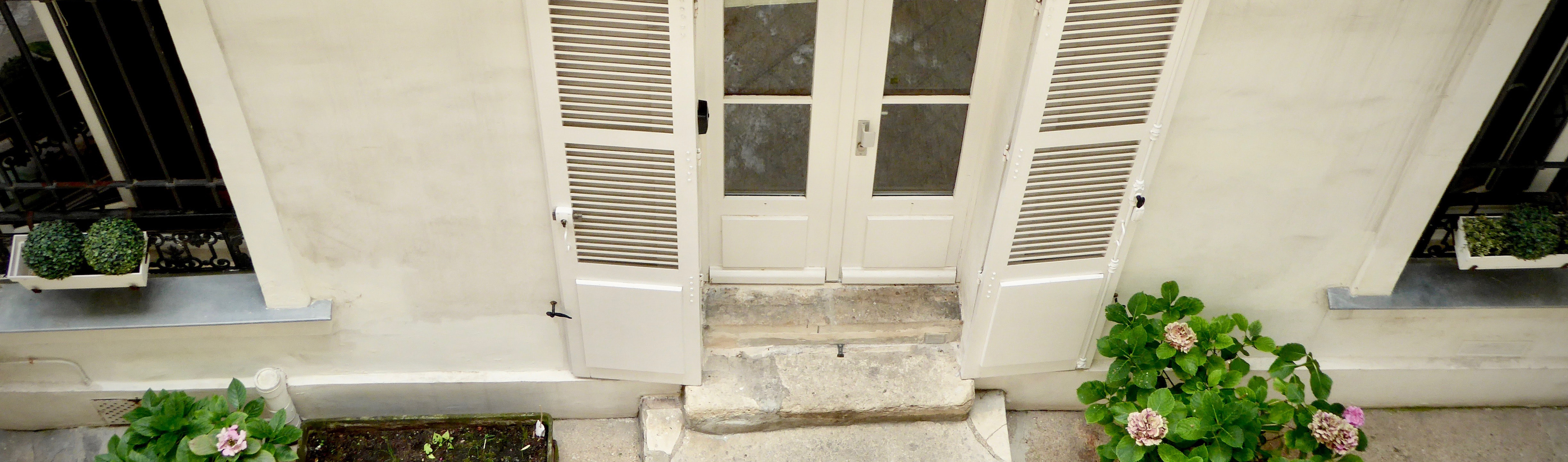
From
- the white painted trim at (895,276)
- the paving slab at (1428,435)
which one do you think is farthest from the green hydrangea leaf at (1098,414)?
the white painted trim at (895,276)

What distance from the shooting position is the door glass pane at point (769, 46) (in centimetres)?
308

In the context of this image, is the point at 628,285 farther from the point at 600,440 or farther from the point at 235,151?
the point at 235,151

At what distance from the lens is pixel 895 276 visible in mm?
3859

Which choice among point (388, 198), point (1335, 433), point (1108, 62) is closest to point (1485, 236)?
point (1335, 433)

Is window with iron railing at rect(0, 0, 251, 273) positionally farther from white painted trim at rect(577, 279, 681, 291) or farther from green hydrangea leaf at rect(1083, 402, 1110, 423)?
green hydrangea leaf at rect(1083, 402, 1110, 423)

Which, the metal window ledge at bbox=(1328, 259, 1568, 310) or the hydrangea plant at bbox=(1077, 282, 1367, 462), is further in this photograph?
the metal window ledge at bbox=(1328, 259, 1568, 310)

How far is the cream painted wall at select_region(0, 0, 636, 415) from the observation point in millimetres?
2662

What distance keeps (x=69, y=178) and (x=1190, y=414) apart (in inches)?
158

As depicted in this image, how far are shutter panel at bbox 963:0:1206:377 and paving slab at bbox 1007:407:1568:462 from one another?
37 centimetres

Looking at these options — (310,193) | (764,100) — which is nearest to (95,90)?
(310,193)

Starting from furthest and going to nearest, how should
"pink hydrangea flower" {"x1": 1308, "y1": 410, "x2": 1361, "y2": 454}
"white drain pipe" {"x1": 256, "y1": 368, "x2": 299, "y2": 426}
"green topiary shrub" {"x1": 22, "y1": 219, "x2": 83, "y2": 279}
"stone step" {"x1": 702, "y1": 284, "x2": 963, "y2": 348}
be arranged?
"stone step" {"x1": 702, "y1": 284, "x2": 963, "y2": 348}
"white drain pipe" {"x1": 256, "y1": 368, "x2": 299, "y2": 426}
"pink hydrangea flower" {"x1": 1308, "y1": 410, "x2": 1361, "y2": 454}
"green topiary shrub" {"x1": 22, "y1": 219, "x2": 83, "y2": 279}

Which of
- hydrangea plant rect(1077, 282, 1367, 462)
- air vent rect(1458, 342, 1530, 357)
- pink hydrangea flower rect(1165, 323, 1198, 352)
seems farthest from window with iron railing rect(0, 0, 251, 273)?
air vent rect(1458, 342, 1530, 357)

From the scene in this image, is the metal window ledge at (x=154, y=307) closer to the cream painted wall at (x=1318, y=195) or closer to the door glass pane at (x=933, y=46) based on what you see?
the door glass pane at (x=933, y=46)

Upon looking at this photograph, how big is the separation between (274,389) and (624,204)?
1601 millimetres
